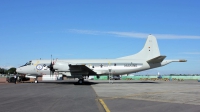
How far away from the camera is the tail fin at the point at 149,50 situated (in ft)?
115

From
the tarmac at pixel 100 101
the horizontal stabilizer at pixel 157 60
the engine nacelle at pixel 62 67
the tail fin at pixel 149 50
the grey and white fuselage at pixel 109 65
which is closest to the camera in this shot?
the tarmac at pixel 100 101

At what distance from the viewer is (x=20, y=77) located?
133 ft

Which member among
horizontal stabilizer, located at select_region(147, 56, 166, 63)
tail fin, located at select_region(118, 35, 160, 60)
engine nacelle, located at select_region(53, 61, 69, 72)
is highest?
tail fin, located at select_region(118, 35, 160, 60)

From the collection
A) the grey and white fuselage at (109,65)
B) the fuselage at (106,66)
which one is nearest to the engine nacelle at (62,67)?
the grey and white fuselage at (109,65)

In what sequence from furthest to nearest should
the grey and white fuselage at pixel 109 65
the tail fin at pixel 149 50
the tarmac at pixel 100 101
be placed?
the tail fin at pixel 149 50 < the grey and white fuselage at pixel 109 65 < the tarmac at pixel 100 101

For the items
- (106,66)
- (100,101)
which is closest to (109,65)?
(106,66)

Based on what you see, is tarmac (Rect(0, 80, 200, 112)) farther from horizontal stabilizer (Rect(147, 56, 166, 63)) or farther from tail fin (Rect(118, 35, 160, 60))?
tail fin (Rect(118, 35, 160, 60))

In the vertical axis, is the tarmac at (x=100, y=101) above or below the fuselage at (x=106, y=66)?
→ below

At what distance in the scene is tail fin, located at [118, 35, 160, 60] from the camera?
115 feet

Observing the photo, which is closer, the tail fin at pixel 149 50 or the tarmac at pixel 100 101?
the tarmac at pixel 100 101

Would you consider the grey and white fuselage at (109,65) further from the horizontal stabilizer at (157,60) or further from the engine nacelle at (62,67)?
the engine nacelle at (62,67)

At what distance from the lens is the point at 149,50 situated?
115 feet

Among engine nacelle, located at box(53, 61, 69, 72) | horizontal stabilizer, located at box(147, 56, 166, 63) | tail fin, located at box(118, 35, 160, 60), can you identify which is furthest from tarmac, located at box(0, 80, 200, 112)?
tail fin, located at box(118, 35, 160, 60)

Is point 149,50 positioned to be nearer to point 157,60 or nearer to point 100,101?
point 157,60
